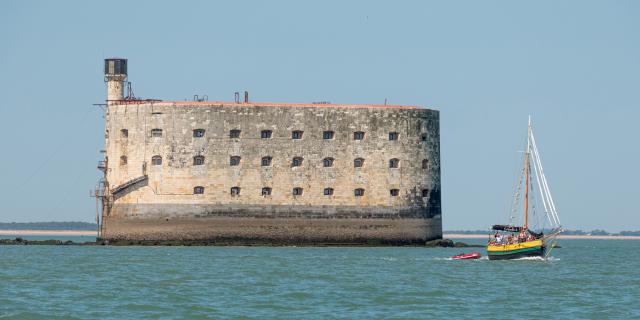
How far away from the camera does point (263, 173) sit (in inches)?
3088

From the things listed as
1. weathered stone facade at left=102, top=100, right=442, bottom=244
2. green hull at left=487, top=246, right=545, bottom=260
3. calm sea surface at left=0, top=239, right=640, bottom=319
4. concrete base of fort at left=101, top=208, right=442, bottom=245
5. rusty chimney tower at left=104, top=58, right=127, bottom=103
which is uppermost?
rusty chimney tower at left=104, top=58, right=127, bottom=103

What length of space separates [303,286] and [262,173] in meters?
29.2

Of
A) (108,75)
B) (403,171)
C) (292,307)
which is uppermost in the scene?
(108,75)

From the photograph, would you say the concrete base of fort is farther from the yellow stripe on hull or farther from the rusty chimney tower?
the yellow stripe on hull

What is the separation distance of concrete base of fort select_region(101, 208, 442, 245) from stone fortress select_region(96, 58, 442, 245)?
0.06 meters

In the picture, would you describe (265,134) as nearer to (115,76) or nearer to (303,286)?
(115,76)

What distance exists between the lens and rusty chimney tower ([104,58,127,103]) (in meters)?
82.2

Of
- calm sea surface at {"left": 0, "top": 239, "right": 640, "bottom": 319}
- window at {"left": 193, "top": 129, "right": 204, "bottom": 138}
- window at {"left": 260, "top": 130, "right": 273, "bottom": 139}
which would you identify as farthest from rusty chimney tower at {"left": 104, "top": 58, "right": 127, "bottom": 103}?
calm sea surface at {"left": 0, "top": 239, "right": 640, "bottom": 319}

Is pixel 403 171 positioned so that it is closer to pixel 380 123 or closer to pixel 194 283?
pixel 380 123

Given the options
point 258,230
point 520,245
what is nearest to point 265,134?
point 258,230

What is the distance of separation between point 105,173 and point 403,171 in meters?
17.0

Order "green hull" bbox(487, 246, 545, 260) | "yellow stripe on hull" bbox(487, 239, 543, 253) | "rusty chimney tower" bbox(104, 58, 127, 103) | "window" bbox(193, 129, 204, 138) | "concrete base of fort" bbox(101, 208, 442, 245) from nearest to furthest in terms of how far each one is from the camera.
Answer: "yellow stripe on hull" bbox(487, 239, 543, 253) → "green hull" bbox(487, 246, 545, 260) → "concrete base of fort" bbox(101, 208, 442, 245) → "window" bbox(193, 129, 204, 138) → "rusty chimney tower" bbox(104, 58, 127, 103)

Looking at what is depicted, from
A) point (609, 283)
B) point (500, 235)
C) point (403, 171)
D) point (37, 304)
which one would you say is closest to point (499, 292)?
point (609, 283)

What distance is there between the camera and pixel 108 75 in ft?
273
